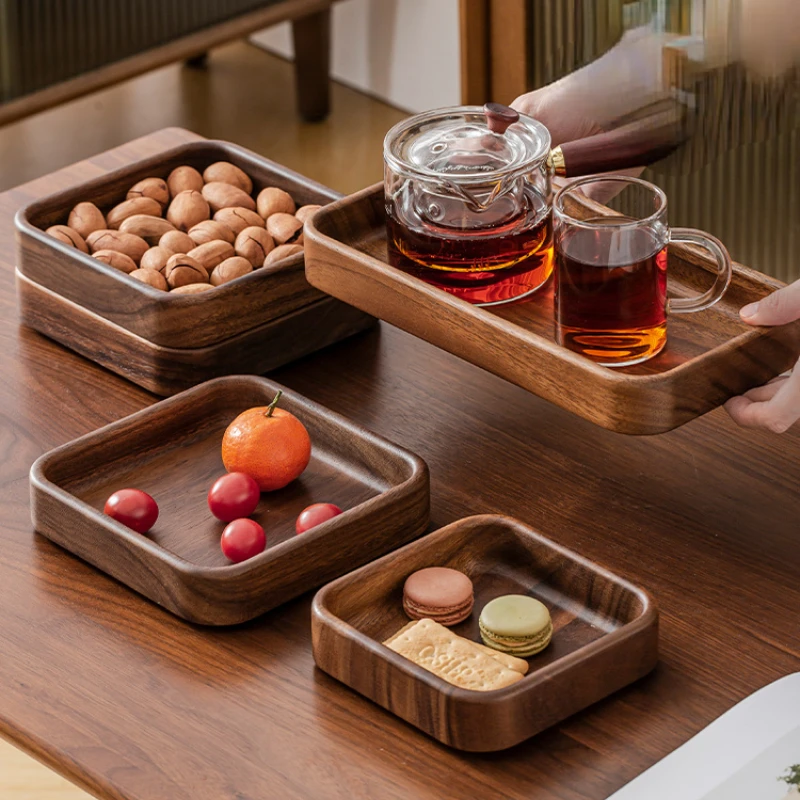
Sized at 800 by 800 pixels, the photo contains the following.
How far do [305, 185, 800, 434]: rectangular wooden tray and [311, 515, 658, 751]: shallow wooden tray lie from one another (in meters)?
0.12

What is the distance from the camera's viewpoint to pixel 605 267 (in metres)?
1.19

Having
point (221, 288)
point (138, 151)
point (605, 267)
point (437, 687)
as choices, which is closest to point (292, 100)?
point (138, 151)

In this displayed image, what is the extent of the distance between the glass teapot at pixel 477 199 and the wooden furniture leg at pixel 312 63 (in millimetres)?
2437

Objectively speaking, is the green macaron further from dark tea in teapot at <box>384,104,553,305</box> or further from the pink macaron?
dark tea in teapot at <box>384,104,553,305</box>

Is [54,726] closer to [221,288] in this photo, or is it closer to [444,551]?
[444,551]

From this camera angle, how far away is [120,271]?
1.46m

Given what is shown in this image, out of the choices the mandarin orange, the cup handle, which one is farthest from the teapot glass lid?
the mandarin orange

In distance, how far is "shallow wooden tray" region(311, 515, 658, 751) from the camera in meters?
1.01

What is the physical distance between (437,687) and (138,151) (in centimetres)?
112

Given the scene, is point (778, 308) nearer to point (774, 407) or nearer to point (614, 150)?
point (774, 407)

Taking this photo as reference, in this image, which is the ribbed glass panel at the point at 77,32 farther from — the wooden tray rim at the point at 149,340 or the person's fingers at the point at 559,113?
the person's fingers at the point at 559,113

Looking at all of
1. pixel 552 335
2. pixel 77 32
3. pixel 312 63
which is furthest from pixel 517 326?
pixel 312 63

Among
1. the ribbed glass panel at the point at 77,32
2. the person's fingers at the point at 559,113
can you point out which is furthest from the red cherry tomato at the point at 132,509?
the ribbed glass panel at the point at 77,32

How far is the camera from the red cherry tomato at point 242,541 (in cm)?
119
